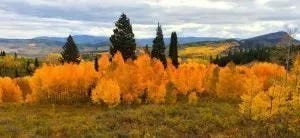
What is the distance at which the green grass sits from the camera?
50969 millimetres

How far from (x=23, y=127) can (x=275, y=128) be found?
31190 mm

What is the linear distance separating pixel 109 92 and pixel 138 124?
A: 24.9 meters

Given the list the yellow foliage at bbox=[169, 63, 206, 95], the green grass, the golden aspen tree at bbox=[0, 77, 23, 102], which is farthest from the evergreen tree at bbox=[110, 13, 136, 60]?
the golden aspen tree at bbox=[0, 77, 23, 102]

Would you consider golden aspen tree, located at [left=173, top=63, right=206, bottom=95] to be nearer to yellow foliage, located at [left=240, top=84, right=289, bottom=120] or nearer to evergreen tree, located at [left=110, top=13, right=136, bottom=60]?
evergreen tree, located at [left=110, top=13, right=136, bottom=60]

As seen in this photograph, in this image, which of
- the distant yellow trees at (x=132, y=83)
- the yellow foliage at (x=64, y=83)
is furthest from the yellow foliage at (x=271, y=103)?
the yellow foliage at (x=64, y=83)

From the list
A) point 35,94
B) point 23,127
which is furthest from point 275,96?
point 35,94

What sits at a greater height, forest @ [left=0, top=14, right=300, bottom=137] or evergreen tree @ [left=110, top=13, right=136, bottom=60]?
evergreen tree @ [left=110, top=13, right=136, bottom=60]

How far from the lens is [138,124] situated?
6012cm

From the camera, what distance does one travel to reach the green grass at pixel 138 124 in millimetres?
50969

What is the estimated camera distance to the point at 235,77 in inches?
3816

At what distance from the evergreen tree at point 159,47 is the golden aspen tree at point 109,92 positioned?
52.3 ft

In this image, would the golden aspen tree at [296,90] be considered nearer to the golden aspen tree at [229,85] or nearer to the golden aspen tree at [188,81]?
the golden aspen tree at [229,85]

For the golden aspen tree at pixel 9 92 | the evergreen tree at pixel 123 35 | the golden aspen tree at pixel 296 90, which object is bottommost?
the golden aspen tree at pixel 9 92

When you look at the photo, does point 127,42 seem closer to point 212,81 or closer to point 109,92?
point 109,92
